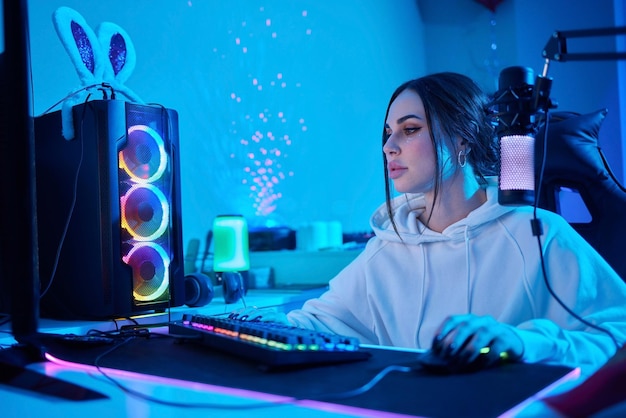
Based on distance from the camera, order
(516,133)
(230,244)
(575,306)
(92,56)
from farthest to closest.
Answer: (230,244) → (92,56) → (575,306) → (516,133)

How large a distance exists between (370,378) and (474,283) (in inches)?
24.1

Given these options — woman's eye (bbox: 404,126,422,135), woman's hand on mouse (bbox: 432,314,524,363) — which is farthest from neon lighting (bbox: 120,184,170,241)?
woman's hand on mouse (bbox: 432,314,524,363)

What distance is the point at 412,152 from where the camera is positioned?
1.33 metres

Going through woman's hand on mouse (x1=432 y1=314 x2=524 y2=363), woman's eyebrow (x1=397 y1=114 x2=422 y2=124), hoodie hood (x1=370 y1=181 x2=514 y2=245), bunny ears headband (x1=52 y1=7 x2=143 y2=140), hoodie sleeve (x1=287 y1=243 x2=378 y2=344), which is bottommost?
hoodie sleeve (x1=287 y1=243 x2=378 y2=344)

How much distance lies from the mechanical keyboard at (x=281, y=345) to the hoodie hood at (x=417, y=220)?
21.4 inches

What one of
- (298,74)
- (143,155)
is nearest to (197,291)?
(143,155)

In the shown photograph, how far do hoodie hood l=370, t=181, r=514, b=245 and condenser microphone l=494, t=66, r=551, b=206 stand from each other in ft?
1.20

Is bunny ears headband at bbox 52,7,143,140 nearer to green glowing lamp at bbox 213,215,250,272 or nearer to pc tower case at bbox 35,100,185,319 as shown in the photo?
pc tower case at bbox 35,100,185,319

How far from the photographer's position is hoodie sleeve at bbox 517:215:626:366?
0.89 meters

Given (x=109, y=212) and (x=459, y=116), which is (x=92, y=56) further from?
(x=459, y=116)

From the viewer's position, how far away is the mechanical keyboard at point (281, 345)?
0.75 metres

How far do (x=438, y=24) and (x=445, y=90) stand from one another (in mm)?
2553

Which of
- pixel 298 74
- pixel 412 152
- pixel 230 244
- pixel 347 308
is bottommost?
pixel 347 308

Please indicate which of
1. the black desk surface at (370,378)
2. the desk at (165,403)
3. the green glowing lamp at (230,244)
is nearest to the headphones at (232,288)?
the green glowing lamp at (230,244)
